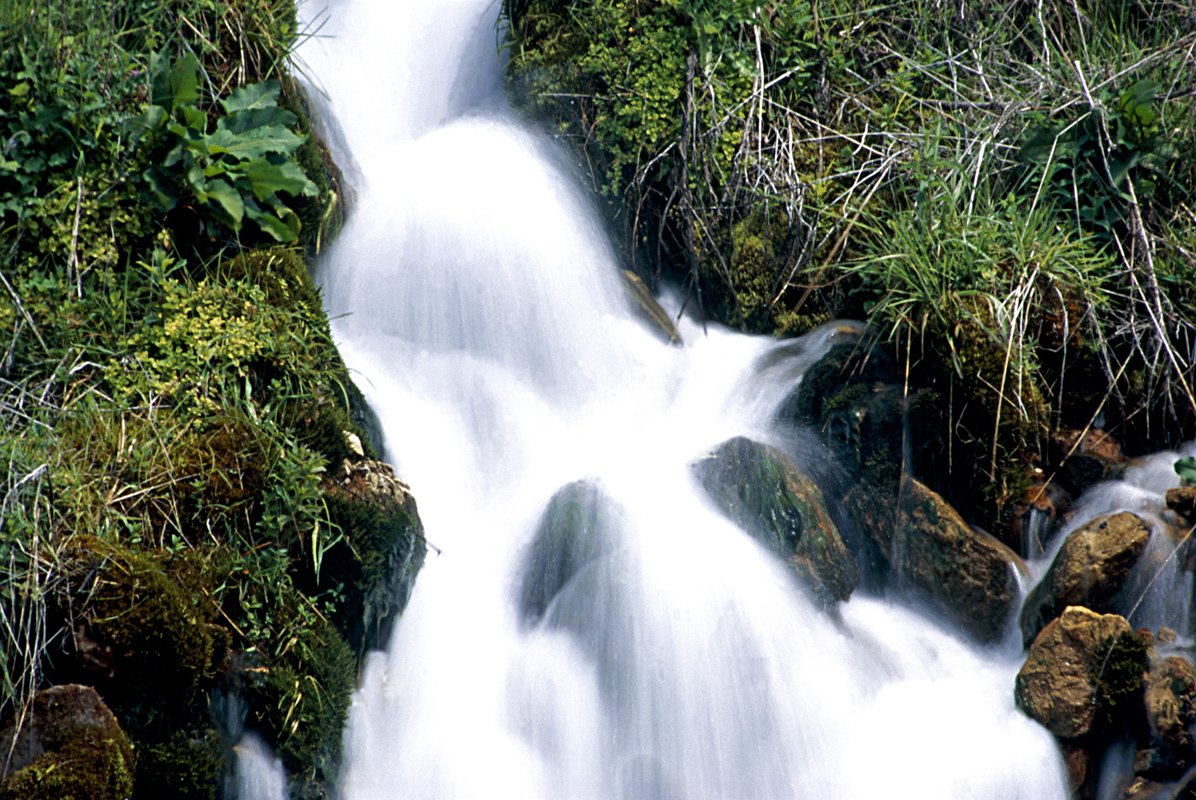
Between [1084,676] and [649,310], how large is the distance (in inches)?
99.1

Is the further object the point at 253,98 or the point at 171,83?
the point at 253,98

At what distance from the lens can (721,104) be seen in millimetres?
5168

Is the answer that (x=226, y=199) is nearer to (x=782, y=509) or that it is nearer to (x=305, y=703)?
(x=305, y=703)

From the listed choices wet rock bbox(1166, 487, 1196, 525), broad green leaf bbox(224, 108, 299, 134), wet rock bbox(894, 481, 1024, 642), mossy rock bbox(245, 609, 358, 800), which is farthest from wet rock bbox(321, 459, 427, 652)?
wet rock bbox(1166, 487, 1196, 525)

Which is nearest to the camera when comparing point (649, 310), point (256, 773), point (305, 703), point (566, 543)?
point (256, 773)

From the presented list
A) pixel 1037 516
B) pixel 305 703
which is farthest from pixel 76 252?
pixel 1037 516

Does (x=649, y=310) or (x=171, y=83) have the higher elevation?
(x=171, y=83)

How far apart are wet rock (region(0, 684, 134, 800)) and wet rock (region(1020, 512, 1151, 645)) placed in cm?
315

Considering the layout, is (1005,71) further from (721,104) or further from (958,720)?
(958,720)

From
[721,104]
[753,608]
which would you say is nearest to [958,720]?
[753,608]

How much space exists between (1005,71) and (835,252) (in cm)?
159

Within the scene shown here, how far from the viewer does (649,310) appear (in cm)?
519

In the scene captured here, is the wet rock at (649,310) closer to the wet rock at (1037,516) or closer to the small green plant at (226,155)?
the small green plant at (226,155)

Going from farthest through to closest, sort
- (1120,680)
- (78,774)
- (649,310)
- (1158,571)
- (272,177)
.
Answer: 1. (649,310)
2. (272,177)
3. (1158,571)
4. (1120,680)
5. (78,774)
